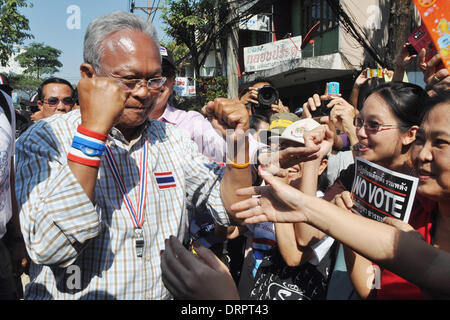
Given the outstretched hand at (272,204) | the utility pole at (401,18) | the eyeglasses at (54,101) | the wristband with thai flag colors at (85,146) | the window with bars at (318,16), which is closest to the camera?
the wristband with thai flag colors at (85,146)

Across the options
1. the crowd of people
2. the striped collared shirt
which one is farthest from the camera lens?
the striped collared shirt

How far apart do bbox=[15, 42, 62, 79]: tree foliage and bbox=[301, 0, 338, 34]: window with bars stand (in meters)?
39.7

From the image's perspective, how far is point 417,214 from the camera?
1.50 metres

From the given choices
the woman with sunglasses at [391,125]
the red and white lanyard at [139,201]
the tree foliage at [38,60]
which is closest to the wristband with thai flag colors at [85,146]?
the red and white lanyard at [139,201]

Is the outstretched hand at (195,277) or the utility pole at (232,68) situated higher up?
the utility pole at (232,68)

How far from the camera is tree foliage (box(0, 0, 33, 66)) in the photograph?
32.0 feet

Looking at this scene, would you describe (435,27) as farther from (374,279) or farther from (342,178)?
(374,279)

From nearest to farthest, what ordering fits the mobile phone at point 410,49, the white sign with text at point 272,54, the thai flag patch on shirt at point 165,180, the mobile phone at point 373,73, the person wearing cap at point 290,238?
the thai flag patch on shirt at point 165,180
the person wearing cap at point 290,238
the mobile phone at point 410,49
the mobile phone at point 373,73
the white sign with text at point 272,54

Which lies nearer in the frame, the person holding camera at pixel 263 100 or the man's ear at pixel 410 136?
the man's ear at pixel 410 136

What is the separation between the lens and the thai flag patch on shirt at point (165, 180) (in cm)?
149

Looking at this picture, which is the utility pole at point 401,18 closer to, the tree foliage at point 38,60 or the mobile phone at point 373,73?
the mobile phone at point 373,73

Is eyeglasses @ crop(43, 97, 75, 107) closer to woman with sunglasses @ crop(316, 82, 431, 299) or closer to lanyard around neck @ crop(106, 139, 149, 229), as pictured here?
lanyard around neck @ crop(106, 139, 149, 229)
